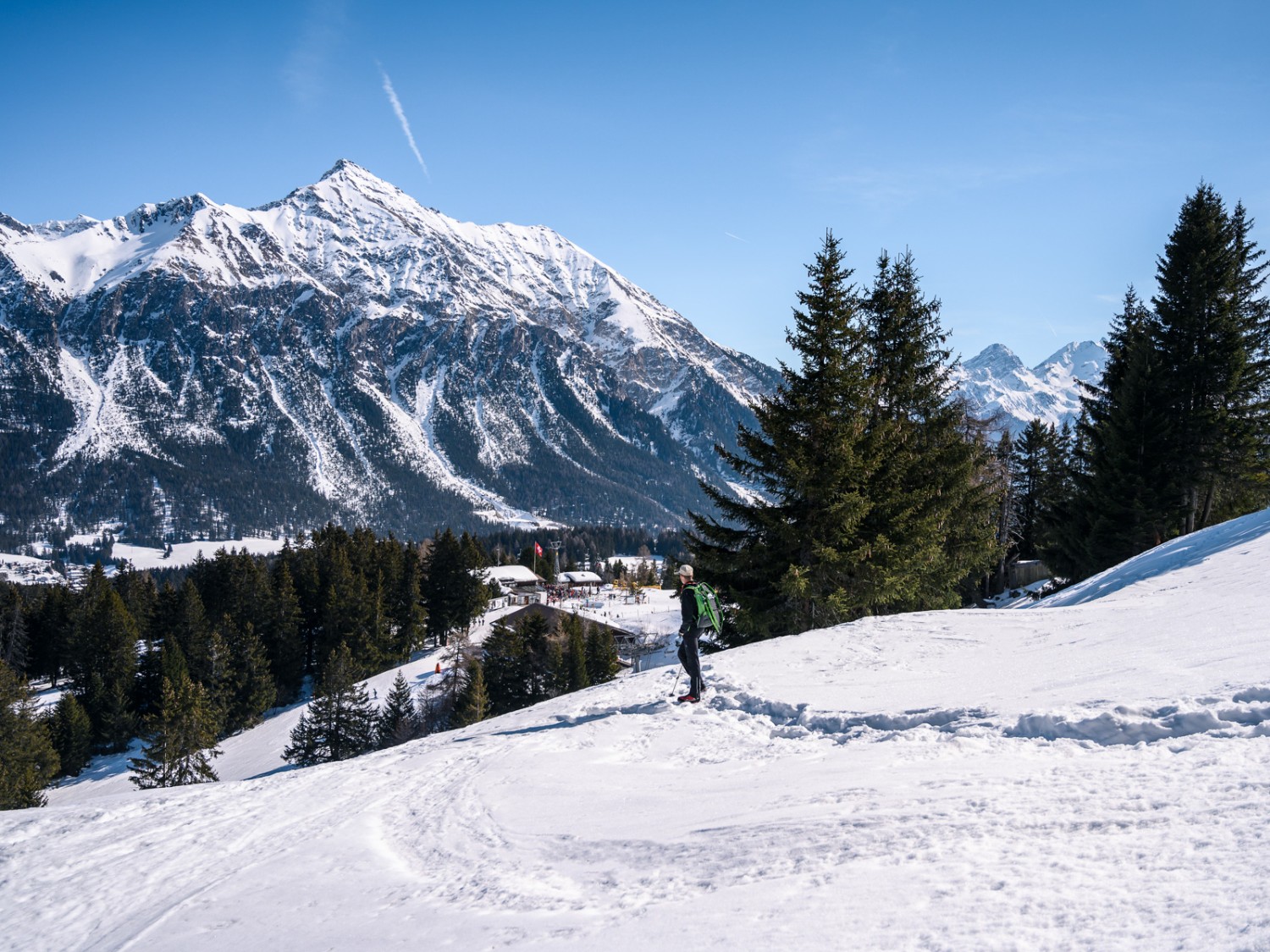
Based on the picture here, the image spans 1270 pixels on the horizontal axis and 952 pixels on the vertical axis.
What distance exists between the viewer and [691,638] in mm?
10156

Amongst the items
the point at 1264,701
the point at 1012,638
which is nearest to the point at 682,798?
the point at 1264,701

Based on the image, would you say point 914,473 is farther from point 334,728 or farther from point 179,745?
point 179,745

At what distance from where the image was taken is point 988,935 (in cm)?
351

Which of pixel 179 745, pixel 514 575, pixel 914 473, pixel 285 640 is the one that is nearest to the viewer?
pixel 914 473

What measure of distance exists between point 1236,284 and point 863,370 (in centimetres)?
1687

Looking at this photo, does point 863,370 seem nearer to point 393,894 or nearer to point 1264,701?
point 1264,701

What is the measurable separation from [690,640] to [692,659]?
1.08 ft

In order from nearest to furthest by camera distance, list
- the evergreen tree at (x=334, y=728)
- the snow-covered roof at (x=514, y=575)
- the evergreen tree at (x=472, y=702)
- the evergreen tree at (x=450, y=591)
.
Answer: the evergreen tree at (x=472, y=702)
the evergreen tree at (x=334, y=728)
the evergreen tree at (x=450, y=591)
the snow-covered roof at (x=514, y=575)

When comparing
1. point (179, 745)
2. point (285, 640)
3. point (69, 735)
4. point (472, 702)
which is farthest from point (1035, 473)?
point (69, 735)

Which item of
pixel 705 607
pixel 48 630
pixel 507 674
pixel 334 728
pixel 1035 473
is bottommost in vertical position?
pixel 334 728

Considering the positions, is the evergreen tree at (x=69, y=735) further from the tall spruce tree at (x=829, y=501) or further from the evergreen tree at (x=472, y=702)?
the tall spruce tree at (x=829, y=501)

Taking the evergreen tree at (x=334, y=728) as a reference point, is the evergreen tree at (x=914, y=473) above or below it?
above

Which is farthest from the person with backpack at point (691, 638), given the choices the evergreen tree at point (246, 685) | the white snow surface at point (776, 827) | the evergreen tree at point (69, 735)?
the evergreen tree at point (69, 735)

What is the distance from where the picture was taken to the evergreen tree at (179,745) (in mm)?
38188
